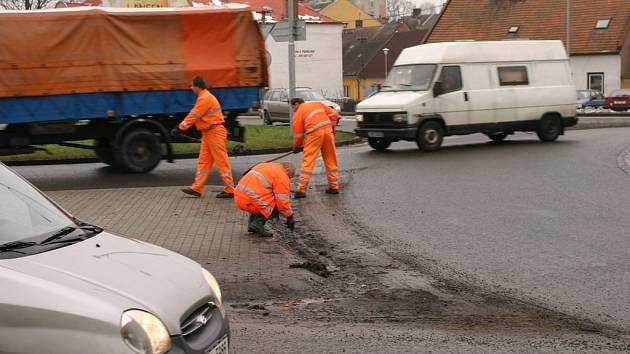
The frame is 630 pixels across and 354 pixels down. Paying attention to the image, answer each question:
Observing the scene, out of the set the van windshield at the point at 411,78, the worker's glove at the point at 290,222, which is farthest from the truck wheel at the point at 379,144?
the worker's glove at the point at 290,222

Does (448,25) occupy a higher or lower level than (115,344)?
higher

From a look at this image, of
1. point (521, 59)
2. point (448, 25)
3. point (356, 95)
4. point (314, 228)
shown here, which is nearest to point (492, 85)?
point (521, 59)

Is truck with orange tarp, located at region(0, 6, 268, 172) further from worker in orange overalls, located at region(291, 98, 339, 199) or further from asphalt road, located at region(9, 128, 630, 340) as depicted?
worker in orange overalls, located at region(291, 98, 339, 199)

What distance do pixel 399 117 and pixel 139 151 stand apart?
6390mm

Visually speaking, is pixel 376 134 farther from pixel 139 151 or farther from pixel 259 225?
pixel 259 225

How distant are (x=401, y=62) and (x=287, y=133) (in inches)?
208

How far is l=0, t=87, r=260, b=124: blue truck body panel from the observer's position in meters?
13.9

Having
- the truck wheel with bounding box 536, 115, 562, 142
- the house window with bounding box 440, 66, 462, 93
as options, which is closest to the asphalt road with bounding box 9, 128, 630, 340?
the truck wheel with bounding box 536, 115, 562, 142

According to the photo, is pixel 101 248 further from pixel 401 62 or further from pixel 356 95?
pixel 356 95

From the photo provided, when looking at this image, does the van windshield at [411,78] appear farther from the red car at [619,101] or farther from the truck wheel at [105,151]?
the red car at [619,101]

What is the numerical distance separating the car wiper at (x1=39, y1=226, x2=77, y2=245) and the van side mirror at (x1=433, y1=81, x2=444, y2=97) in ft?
49.2

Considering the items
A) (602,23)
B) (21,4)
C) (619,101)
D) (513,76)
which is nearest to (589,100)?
(619,101)

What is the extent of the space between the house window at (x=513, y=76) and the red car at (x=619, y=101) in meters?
25.3

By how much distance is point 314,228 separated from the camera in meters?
9.95
